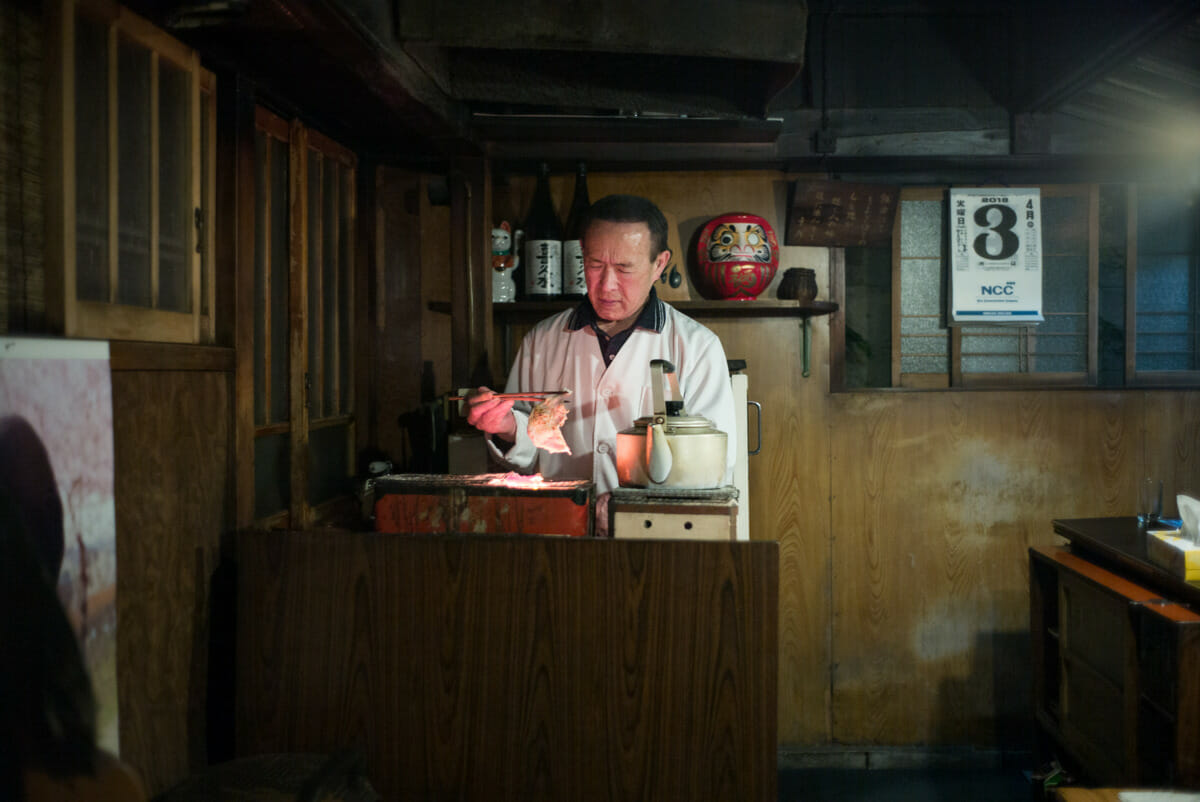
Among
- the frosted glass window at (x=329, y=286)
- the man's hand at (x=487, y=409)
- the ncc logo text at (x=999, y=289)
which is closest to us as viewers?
the man's hand at (x=487, y=409)

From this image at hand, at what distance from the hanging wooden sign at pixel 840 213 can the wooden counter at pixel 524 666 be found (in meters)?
2.67

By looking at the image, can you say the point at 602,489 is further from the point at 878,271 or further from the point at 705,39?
the point at 878,271

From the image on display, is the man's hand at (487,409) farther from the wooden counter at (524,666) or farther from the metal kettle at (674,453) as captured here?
the wooden counter at (524,666)

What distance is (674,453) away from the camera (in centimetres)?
234

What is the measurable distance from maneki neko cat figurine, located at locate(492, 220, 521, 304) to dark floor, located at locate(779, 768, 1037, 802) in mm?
2938

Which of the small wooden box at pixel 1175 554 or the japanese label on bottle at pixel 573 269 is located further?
the japanese label on bottle at pixel 573 269

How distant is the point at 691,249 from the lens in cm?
431

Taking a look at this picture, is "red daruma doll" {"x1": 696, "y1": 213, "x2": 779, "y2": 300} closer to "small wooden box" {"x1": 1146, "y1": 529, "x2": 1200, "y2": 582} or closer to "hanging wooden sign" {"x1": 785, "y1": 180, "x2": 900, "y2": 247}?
"hanging wooden sign" {"x1": 785, "y1": 180, "x2": 900, "y2": 247}

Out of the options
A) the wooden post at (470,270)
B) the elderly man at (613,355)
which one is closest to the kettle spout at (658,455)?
the elderly man at (613,355)

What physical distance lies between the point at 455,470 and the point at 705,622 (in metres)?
1.84

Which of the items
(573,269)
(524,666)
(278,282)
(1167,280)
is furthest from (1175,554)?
(278,282)

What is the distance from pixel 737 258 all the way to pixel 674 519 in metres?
2.19

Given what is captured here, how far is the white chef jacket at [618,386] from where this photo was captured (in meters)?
3.29

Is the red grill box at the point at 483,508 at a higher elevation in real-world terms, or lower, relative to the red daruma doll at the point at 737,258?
lower
